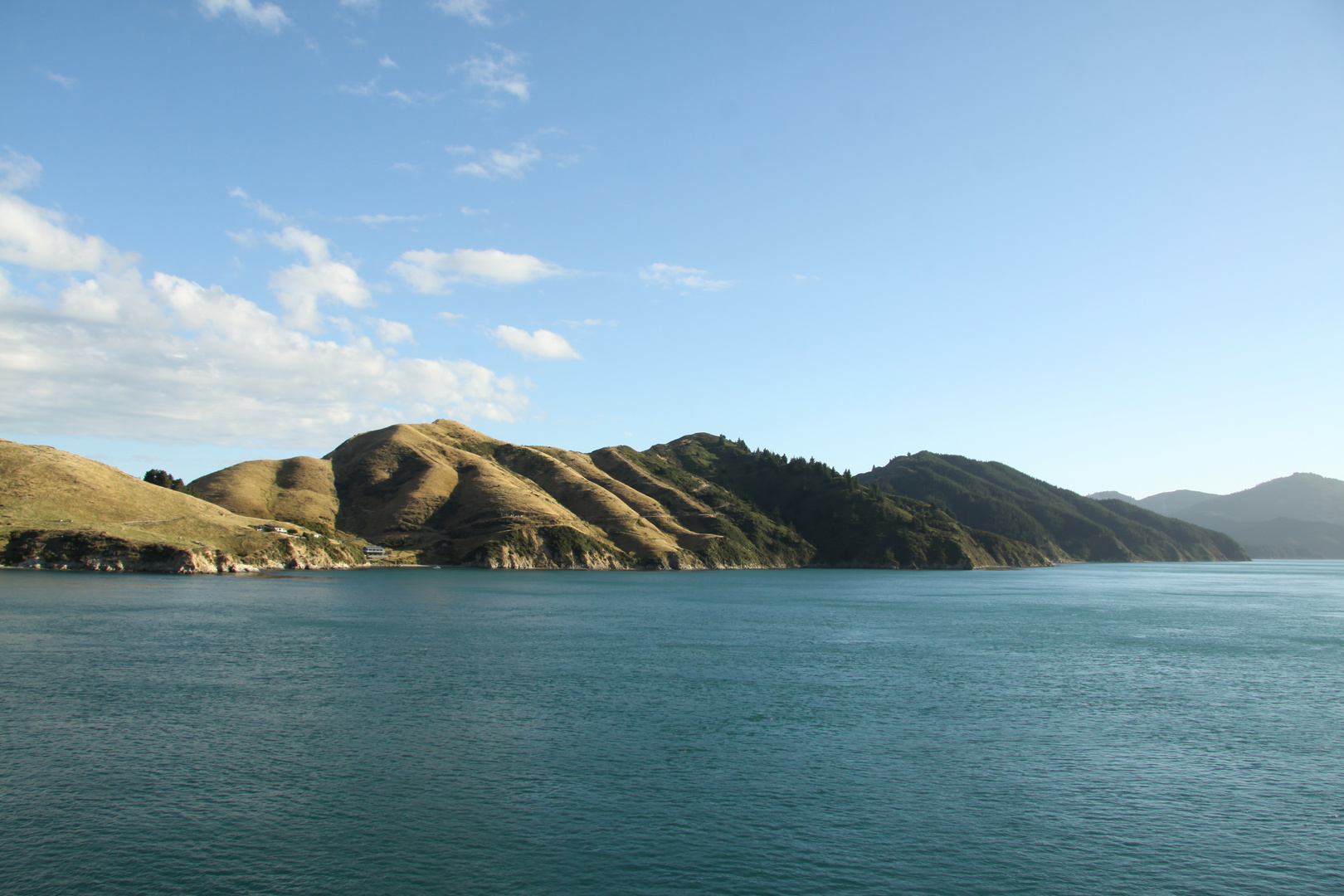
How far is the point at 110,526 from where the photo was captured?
471 feet

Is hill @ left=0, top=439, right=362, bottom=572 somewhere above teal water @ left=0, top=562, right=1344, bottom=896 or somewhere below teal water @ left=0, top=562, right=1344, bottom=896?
above

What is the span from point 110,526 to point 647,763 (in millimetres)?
149746

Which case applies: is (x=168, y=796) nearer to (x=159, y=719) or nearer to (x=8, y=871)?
(x=8, y=871)

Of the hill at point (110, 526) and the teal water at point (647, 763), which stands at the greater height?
the hill at point (110, 526)

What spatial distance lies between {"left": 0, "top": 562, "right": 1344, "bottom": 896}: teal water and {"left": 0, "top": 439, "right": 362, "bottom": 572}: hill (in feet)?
231

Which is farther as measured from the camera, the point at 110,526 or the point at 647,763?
the point at 110,526

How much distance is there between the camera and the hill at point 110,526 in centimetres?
13625

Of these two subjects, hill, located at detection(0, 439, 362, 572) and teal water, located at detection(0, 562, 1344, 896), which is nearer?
teal water, located at detection(0, 562, 1344, 896)

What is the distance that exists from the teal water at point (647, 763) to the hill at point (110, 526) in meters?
70.3

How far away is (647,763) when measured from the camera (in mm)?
35688

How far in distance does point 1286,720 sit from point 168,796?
59.7 meters

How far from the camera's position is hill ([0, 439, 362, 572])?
136 meters

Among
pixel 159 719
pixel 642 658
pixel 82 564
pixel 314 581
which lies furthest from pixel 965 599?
pixel 82 564

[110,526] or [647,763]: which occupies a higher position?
[110,526]
